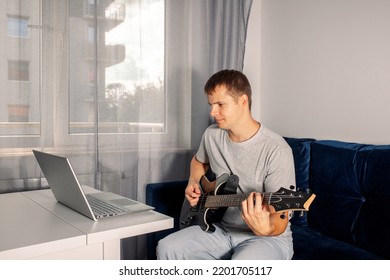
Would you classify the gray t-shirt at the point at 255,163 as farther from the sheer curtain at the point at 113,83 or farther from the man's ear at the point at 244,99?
the sheer curtain at the point at 113,83

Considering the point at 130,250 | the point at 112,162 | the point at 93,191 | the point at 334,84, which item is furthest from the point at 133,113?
the point at 334,84

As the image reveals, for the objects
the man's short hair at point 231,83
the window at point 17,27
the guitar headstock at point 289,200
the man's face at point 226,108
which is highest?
the window at point 17,27

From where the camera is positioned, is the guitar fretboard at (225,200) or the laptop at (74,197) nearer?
the laptop at (74,197)

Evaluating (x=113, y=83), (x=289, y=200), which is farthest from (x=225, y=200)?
(x=113, y=83)

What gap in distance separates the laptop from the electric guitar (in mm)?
282

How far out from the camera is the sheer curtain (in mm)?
1598

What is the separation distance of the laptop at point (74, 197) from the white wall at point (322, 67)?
43.3 inches

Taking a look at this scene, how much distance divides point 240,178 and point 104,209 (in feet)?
1.76

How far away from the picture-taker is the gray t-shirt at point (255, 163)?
4.19ft

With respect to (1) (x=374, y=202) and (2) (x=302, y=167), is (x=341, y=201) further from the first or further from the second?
(2) (x=302, y=167)

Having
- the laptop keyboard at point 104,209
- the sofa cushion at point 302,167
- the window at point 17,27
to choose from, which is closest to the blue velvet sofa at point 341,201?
the sofa cushion at point 302,167

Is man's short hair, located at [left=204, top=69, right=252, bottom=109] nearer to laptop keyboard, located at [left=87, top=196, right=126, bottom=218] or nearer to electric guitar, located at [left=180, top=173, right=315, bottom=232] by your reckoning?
electric guitar, located at [left=180, top=173, right=315, bottom=232]

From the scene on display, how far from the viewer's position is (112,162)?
1.80 meters
